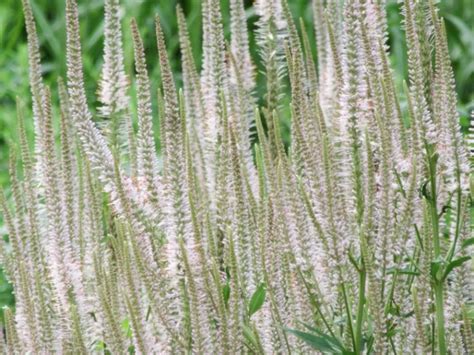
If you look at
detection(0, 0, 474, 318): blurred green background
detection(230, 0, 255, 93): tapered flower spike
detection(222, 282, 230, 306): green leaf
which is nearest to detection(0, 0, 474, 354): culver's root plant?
detection(222, 282, 230, 306): green leaf

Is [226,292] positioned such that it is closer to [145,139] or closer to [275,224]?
[275,224]

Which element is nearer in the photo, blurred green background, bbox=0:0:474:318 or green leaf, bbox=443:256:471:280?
green leaf, bbox=443:256:471:280

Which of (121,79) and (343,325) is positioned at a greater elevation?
(121,79)

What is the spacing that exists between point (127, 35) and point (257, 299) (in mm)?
3538

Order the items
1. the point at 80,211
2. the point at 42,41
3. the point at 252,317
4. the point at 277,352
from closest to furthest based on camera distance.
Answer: the point at 277,352, the point at 252,317, the point at 80,211, the point at 42,41

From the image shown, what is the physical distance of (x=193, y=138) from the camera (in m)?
2.55

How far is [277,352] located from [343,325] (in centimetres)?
15

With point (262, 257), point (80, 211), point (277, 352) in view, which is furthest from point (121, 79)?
point (277, 352)

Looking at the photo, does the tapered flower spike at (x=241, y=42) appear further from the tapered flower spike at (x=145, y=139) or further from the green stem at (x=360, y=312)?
the green stem at (x=360, y=312)

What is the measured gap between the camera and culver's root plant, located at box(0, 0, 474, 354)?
1819 mm

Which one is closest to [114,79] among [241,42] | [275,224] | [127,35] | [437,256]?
[275,224]

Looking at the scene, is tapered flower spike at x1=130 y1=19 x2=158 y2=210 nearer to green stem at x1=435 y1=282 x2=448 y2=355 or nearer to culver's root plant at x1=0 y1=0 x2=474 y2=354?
culver's root plant at x1=0 y1=0 x2=474 y2=354

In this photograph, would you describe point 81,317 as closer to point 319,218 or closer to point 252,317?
point 252,317

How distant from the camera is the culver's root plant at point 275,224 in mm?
1819
